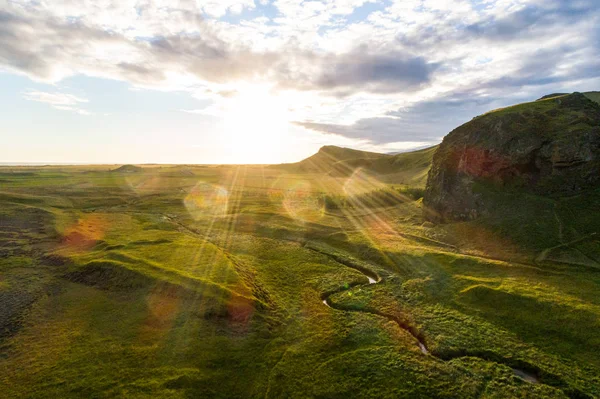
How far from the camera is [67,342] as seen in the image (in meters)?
25.0

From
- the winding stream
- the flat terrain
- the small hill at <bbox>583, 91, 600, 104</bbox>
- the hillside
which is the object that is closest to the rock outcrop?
the hillside

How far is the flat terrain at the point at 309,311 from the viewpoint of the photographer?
72.1 ft

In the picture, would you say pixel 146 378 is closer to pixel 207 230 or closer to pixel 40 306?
pixel 40 306

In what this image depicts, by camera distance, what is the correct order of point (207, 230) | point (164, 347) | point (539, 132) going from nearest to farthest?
point (164, 347) → point (539, 132) → point (207, 230)

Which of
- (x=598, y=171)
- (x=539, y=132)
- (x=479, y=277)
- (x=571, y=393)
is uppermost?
(x=539, y=132)

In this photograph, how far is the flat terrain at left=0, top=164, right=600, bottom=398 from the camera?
72.1ft

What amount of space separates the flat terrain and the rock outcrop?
377cm

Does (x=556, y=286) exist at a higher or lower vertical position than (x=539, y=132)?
lower

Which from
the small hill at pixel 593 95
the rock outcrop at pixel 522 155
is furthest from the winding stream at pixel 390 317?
the small hill at pixel 593 95

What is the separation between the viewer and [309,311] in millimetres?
31781

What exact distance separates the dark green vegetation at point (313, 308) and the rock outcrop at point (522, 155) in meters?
2.23

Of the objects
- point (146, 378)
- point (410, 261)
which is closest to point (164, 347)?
point (146, 378)

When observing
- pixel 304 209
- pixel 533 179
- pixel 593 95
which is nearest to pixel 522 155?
pixel 533 179

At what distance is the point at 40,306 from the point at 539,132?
70263mm
